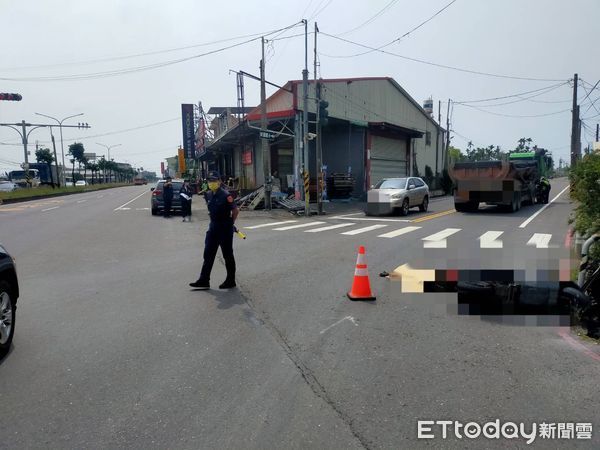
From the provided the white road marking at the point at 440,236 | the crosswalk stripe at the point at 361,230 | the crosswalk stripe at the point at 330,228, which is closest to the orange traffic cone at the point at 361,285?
the white road marking at the point at 440,236

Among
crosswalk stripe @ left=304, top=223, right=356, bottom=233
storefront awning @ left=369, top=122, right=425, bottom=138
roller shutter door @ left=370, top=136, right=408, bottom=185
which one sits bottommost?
crosswalk stripe @ left=304, top=223, right=356, bottom=233

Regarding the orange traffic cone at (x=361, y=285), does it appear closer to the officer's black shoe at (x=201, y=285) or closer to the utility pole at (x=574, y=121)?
the officer's black shoe at (x=201, y=285)

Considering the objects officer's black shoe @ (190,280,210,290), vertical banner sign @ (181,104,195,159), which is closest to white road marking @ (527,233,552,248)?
officer's black shoe @ (190,280,210,290)

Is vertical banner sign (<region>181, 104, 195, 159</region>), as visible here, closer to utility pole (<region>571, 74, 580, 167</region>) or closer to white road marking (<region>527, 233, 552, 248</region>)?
utility pole (<region>571, 74, 580, 167</region>)

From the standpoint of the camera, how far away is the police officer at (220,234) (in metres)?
7.08

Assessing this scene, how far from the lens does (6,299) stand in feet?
15.0

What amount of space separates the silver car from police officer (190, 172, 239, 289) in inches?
495

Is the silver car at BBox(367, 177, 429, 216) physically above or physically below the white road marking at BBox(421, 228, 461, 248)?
above

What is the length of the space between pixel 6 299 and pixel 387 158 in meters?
30.5

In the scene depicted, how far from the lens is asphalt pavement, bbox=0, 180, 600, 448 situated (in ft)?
10.4

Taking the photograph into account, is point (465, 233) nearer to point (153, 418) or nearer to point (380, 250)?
point (380, 250)

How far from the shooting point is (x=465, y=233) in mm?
13031

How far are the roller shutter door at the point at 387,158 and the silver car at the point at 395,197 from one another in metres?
10.4

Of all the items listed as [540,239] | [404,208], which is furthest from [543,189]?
[540,239]
